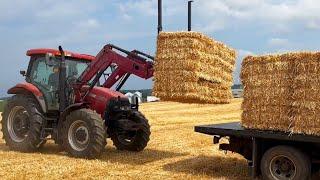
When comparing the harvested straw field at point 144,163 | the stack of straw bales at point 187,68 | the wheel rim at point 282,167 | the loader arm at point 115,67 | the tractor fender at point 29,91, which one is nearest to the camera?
the wheel rim at point 282,167

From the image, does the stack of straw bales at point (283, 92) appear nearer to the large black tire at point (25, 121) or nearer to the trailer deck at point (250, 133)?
the trailer deck at point (250, 133)

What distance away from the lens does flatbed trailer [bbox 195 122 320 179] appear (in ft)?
27.6

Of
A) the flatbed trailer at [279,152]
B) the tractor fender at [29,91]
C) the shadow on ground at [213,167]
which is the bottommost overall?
the shadow on ground at [213,167]

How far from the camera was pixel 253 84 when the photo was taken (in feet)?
29.4

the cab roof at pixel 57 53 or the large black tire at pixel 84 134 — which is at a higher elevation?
the cab roof at pixel 57 53

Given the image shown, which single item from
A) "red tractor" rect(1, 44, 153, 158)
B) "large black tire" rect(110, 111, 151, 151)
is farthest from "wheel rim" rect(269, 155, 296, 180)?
"large black tire" rect(110, 111, 151, 151)

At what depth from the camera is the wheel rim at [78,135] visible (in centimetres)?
1134

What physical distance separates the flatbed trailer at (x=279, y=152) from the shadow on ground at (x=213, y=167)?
1.91ft

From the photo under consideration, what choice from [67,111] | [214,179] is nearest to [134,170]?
[214,179]

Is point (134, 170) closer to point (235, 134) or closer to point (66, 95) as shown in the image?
point (235, 134)

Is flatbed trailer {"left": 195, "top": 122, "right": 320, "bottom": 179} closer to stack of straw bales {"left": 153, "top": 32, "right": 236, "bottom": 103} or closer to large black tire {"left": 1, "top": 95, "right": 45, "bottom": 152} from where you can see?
stack of straw bales {"left": 153, "top": 32, "right": 236, "bottom": 103}

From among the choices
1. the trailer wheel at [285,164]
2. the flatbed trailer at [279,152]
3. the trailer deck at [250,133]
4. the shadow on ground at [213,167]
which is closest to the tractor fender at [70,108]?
the shadow on ground at [213,167]

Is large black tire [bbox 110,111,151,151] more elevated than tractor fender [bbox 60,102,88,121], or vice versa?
tractor fender [bbox 60,102,88,121]

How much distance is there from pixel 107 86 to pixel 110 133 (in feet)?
3.51
